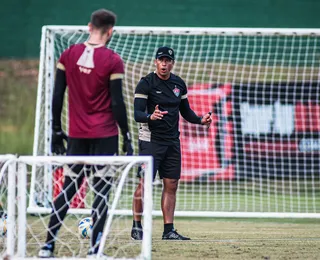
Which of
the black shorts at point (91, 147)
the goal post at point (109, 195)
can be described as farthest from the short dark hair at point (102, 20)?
the goal post at point (109, 195)

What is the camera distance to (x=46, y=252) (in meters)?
5.59

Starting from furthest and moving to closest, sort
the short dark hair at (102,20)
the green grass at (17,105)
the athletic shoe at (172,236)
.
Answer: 1. the green grass at (17,105)
2. the athletic shoe at (172,236)
3. the short dark hair at (102,20)

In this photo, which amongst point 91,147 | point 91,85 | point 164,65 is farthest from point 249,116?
point 91,85

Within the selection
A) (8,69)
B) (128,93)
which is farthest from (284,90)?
(8,69)

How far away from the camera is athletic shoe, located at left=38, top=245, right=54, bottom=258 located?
5.57 m

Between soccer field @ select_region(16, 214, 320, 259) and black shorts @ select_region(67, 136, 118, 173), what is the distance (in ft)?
1.86

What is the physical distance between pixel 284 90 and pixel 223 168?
1595 millimetres

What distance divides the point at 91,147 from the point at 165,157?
152cm

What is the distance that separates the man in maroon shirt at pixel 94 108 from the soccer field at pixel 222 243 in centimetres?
32

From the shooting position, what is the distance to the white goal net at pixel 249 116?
493 inches

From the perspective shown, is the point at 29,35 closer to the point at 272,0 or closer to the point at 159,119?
the point at 272,0

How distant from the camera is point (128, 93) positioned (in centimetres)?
1227

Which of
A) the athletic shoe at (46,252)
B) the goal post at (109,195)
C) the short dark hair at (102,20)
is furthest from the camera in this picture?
the short dark hair at (102,20)

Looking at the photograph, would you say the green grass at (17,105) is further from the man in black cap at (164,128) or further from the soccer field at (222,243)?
the man in black cap at (164,128)
